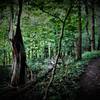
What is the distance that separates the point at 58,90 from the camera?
920 centimetres

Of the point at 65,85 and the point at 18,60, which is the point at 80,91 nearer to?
the point at 65,85

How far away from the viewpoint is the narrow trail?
8.34 m

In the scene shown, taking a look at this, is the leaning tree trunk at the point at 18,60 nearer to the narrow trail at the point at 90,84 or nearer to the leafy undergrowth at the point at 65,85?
the leafy undergrowth at the point at 65,85

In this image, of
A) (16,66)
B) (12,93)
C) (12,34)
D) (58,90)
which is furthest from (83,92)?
(12,34)

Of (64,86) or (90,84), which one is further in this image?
(90,84)

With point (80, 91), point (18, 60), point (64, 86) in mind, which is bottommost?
point (80, 91)

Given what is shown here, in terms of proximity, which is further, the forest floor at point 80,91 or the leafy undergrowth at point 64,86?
the leafy undergrowth at point 64,86

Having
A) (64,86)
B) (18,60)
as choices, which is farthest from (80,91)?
(18,60)

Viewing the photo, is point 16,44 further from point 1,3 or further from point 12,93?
point 12,93

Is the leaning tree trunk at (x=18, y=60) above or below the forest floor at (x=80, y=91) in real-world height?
above

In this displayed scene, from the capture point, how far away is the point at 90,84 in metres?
9.68

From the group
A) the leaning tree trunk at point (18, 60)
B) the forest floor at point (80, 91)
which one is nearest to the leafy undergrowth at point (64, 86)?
the forest floor at point (80, 91)

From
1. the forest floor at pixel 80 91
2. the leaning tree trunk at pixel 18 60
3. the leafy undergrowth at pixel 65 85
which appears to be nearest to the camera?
the forest floor at pixel 80 91

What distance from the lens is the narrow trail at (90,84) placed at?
27.4ft
